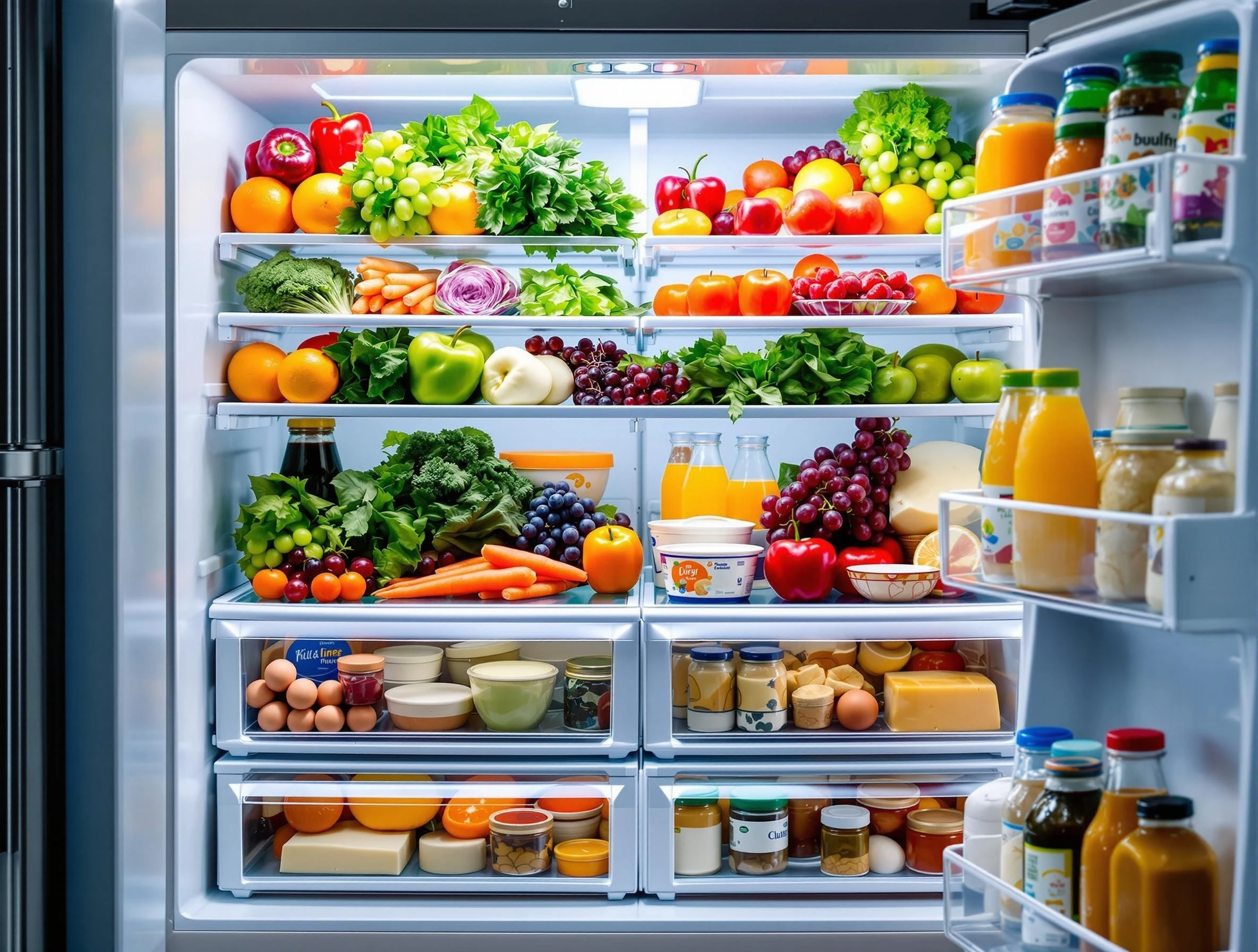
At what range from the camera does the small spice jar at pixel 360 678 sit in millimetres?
2367

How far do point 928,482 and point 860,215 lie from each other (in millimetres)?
627

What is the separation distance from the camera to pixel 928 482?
2490 mm

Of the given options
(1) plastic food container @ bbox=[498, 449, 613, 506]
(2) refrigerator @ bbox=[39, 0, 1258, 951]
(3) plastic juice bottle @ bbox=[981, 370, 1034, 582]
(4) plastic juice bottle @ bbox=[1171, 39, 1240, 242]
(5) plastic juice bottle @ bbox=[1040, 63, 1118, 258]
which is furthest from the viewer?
(1) plastic food container @ bbox=[498, 449, 613, 506]

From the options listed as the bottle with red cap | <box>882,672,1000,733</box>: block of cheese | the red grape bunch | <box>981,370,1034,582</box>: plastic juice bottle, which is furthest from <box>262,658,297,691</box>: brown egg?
the bottle with red cap

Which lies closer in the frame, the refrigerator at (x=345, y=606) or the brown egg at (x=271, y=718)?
the refrigerator at (x=345, y=606)

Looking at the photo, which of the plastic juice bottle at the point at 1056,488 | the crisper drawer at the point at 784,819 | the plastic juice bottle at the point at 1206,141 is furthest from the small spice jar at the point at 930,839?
the plastic juice bottle at the point at 1206,141

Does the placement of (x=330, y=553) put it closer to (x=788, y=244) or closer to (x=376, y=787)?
(x=376, y=787)

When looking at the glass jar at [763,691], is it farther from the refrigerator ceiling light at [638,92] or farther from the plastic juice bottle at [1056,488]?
the refrigerator ceiling light at [638,92]

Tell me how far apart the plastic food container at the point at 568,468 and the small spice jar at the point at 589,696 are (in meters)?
0.48

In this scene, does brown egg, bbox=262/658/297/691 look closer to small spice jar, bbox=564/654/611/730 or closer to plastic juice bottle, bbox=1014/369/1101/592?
small spice jar, bbox=564/654/611/730

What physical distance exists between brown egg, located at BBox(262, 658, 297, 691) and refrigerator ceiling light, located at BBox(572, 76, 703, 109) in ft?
4.68

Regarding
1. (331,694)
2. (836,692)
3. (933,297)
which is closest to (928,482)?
(933,297)

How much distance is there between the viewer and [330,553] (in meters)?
2.42

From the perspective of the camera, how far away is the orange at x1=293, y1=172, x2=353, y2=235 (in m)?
2.44
